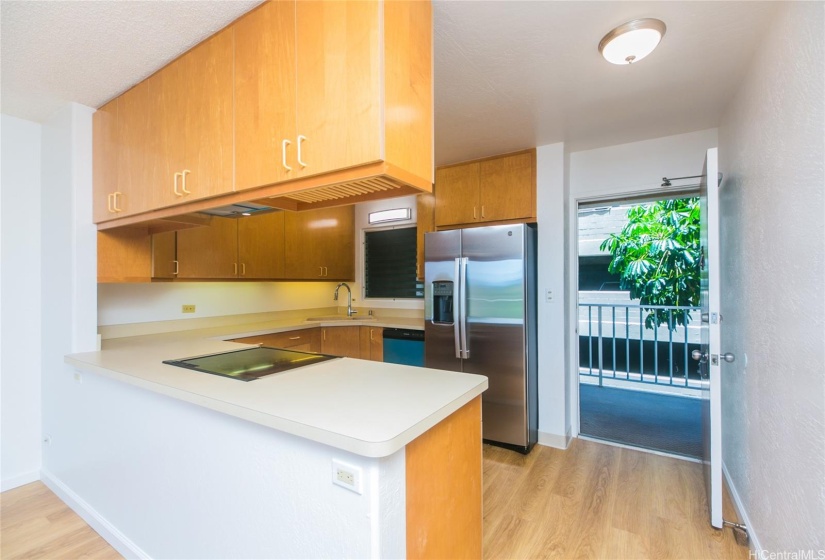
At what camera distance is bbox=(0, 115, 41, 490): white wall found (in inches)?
91.2

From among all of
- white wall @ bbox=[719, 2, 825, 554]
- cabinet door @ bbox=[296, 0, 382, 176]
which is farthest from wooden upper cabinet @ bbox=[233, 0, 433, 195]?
white wall @ bbox=[719, 2, 825, 554]

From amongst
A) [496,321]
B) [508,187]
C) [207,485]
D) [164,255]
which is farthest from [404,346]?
[207,485]

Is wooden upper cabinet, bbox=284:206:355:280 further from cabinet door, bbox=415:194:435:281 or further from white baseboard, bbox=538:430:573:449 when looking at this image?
white baseboard, bbox=538:430:573:449

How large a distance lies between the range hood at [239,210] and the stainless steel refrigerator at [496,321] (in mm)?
1632

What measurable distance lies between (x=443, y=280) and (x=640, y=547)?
2033 millimetres

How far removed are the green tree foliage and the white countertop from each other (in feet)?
13.0

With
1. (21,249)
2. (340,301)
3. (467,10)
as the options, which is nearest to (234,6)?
(467,10)

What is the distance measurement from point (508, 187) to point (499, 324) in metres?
1.16

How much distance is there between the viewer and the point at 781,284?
1.46 metres

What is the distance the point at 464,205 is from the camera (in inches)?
131

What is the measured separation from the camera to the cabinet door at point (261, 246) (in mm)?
3201

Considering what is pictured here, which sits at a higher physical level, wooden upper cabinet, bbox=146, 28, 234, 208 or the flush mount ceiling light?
the flush mount ceiling light

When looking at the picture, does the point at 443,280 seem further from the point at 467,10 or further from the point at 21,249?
the point at 21,249

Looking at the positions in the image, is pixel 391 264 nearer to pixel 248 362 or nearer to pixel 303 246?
pixel 303 246
